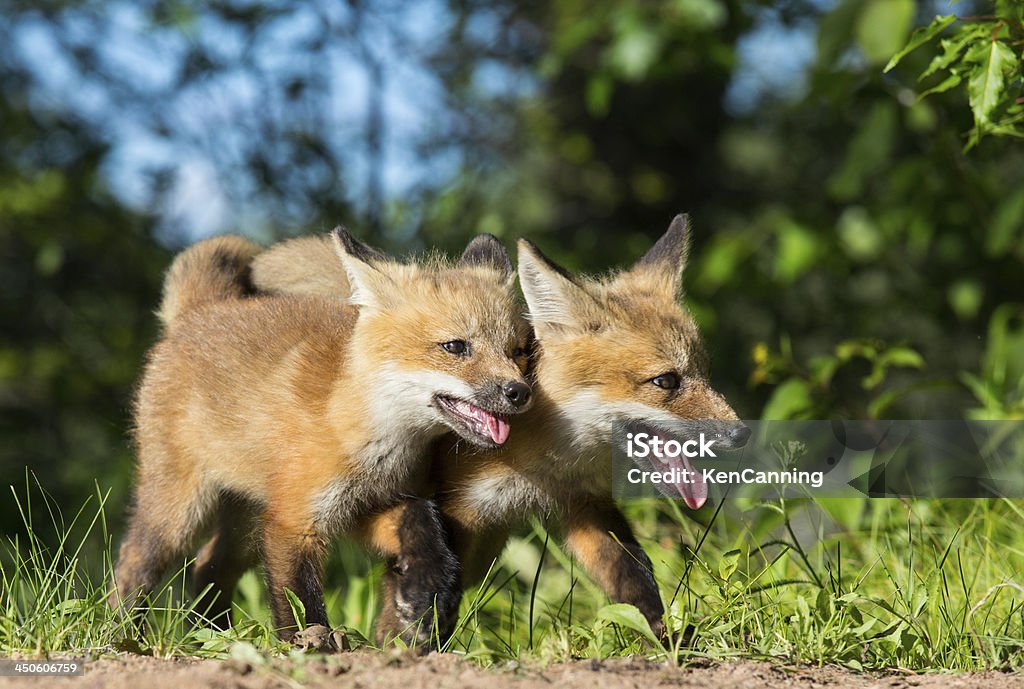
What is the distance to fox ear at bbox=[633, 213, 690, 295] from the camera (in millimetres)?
4988

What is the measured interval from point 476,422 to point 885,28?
353 centimetres

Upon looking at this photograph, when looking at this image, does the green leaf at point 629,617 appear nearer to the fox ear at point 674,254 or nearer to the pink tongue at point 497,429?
the pink tongue at point 497,429

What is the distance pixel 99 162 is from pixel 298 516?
688 centimetres

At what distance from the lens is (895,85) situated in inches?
276

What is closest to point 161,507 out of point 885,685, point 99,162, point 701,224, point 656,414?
point 656,414

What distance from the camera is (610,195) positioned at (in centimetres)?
1227

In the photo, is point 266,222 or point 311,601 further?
point 266,222

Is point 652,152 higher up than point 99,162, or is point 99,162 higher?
point 652,152

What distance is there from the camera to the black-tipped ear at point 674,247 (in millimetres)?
5012

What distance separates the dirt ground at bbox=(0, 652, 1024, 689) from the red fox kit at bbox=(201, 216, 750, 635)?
65cm

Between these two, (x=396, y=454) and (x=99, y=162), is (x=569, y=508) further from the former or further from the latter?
(x=99, y=162)

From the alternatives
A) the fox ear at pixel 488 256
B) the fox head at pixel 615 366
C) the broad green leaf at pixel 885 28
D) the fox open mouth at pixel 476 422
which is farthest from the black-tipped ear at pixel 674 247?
the broad green leaf at pixel 885 28

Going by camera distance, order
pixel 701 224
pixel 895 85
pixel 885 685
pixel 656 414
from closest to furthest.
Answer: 1. pixel 885 685
2. pixel 656 414
3. pixel 895 85
4. pixel 701 224

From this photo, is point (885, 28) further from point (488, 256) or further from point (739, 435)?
point (739, 435)
